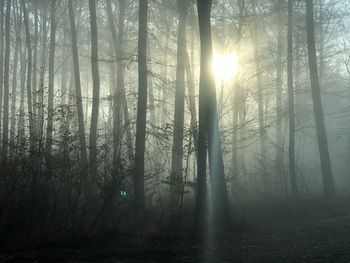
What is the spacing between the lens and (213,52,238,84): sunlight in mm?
20975

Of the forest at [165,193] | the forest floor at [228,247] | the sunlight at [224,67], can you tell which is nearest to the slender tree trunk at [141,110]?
the forest at [165,193]

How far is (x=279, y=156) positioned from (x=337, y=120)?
29.3 feet

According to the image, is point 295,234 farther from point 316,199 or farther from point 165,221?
point 316,199

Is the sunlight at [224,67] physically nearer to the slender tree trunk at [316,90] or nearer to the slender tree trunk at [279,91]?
the slender tree trunk at [279,91]

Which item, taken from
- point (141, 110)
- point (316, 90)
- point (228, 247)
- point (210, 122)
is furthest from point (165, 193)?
point (316, 90)

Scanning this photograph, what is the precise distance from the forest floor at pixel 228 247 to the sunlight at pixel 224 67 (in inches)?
310

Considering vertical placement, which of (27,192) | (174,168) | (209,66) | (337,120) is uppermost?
(337,120)

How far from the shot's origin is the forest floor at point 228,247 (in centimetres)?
948

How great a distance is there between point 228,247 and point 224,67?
1134 centimetres

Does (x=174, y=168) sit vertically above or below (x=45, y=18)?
below

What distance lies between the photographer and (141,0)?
53.5 feet

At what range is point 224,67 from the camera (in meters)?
21.1

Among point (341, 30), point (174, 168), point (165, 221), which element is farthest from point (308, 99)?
point (165, 221)

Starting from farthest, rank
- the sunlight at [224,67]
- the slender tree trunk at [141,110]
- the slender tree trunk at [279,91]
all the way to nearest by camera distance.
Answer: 1. the slender tree trunk at [279,91]
2. the sunlight at [224,67]
3. the slender tree trunk at [141,110]
